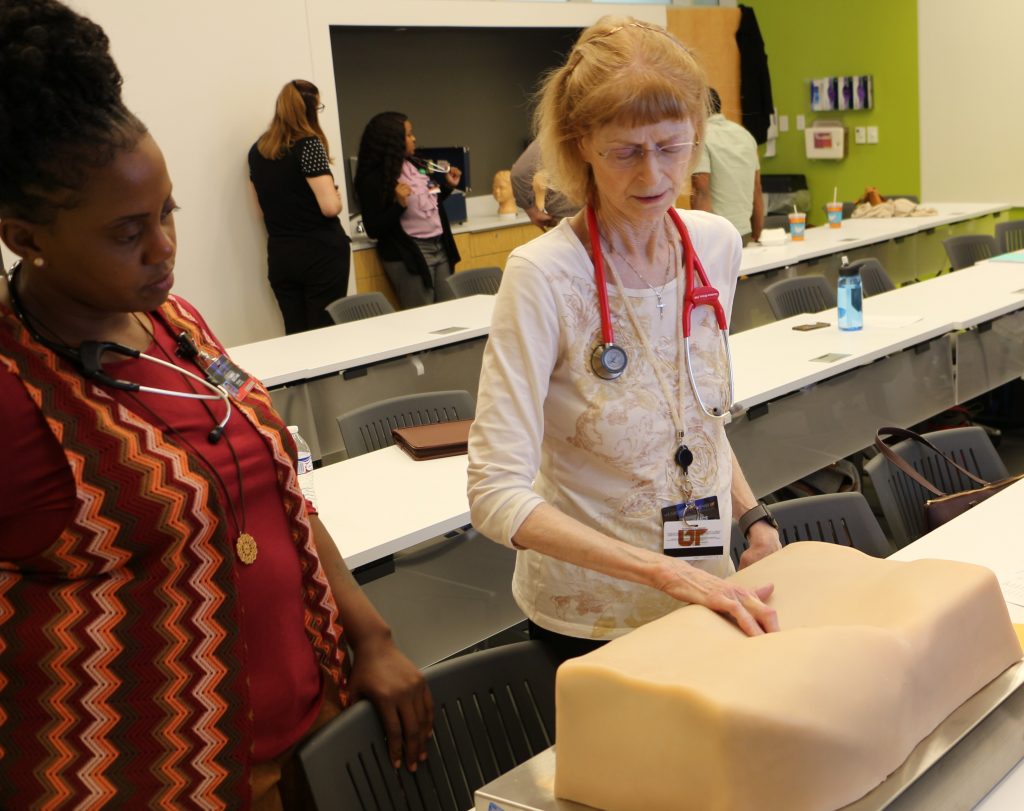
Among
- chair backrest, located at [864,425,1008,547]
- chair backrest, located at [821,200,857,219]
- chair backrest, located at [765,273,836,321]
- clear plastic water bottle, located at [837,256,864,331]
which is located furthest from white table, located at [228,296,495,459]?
chair backrest, located at [821,200,857,219]

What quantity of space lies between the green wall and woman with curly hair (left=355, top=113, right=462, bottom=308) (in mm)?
4177

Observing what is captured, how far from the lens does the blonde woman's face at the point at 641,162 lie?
137 cm

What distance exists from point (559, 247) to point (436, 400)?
1876 mm

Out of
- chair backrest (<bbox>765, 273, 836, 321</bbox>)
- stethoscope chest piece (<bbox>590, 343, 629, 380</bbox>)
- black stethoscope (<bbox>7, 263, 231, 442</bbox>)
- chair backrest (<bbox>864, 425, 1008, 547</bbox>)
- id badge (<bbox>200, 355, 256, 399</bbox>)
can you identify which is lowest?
chair backrest (<bbox>864, 425, 1008, 547</bbox>)

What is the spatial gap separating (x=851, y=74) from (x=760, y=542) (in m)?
8.76

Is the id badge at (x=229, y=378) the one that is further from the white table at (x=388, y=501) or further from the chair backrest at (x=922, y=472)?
the chair backrest at (x=922, y=472)

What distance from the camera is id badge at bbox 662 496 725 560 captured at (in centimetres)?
147

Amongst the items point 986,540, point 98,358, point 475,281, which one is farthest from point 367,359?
point 98,358

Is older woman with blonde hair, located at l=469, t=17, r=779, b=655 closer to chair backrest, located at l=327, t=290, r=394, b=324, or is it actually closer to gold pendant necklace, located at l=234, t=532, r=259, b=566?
gold pendant necklace, located at l=234, t=532, r=259, b=566

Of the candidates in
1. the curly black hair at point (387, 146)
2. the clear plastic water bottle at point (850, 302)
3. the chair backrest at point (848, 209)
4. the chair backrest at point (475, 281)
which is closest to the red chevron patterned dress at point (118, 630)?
the clear plastic water bottle at point (850, 302)

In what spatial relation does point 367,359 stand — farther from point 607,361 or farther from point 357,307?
point 607,361

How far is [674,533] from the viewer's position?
148 cm

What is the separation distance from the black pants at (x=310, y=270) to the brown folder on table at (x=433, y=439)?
3451mm

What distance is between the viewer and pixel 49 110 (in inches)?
43.0
